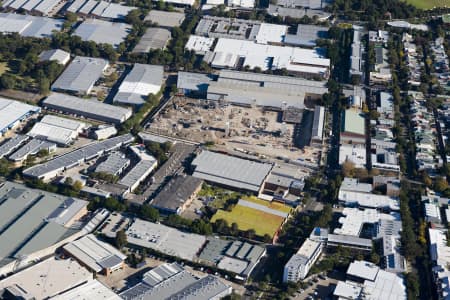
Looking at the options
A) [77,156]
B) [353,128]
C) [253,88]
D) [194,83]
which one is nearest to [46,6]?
[194,83]

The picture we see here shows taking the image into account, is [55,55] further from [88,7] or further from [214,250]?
[214,250]

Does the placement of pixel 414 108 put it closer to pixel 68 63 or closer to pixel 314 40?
pixel 314 40

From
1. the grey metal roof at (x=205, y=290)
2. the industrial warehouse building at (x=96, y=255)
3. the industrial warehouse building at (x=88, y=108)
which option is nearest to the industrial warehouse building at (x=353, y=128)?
the industrial warehouse building at (x=88, y=108)

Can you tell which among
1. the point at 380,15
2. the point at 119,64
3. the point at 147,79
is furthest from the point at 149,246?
the point at 380,15

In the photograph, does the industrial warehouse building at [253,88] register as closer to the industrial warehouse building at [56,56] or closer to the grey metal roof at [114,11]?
the industrial warehouse building at [56,56]

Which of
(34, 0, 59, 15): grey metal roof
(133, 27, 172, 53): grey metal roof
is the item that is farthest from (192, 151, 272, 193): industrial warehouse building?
(34, 0, 59, 15): grey metal roof

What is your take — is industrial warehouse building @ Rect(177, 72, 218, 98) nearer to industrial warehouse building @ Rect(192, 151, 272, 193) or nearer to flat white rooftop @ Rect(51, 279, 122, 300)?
industrial warehouse building @ Rect(192, 151, 272, 193)
